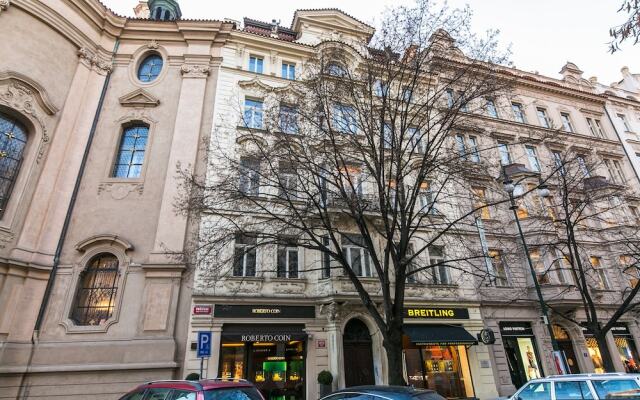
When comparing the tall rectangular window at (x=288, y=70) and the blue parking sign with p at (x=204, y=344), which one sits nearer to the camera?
the blue parking sign with p at (x=204, y=344)

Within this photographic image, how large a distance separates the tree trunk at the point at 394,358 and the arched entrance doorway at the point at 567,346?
13685 millimetres

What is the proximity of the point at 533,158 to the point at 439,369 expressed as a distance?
1742 centimetres

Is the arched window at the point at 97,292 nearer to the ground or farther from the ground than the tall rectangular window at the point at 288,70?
nearer to the ground

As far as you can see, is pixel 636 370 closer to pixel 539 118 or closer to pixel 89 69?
pixel 539 118

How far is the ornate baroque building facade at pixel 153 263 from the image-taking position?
13.1 m

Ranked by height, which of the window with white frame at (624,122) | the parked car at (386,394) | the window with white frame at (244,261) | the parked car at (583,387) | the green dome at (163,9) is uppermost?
the green dome at (163,9)

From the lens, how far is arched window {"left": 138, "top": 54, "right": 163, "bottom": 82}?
757 inches

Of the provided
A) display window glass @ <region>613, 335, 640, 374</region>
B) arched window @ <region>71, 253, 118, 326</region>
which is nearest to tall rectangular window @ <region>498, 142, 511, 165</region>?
display window glass @ <region>613, 335, 640, 374</region>

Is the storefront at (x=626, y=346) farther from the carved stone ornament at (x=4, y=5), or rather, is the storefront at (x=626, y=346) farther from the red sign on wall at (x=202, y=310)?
the carved stone ornament at (x=4, y=5)

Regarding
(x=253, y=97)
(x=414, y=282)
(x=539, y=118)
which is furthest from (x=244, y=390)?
(x=539, y=118)

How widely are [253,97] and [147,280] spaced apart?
37.4ft

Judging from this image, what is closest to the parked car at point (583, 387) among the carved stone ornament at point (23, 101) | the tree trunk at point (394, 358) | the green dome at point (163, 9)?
the tree trunk at point (394, 358)

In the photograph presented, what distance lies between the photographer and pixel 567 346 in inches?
735

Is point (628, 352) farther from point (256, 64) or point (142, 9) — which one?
point (142, 9)
